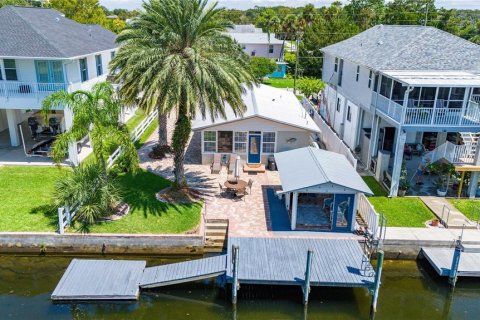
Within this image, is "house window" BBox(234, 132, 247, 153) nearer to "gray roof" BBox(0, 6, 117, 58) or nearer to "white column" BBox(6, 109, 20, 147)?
"gray roof" BBox(0, 6, 117, 58)

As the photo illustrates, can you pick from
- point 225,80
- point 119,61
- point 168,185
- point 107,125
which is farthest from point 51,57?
point 225,80

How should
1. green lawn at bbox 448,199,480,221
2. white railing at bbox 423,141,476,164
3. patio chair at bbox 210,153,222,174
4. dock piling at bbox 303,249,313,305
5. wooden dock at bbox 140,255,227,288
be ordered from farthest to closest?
patio chair at bbox 210,153,222,174, white railing at bbox 423,141,476,164, green lawn at bbox 448,199,480,221, wooden dock at bbox 140,255,227,288, dock piling at bbox 303,249,313,305

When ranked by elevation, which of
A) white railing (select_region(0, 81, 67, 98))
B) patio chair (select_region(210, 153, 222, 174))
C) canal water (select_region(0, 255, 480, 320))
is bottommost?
canal water (select_region(0, 255, 480, 320))

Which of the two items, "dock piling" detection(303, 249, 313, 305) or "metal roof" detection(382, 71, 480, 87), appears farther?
"metal roof" detection(382, 71, 480, 87)

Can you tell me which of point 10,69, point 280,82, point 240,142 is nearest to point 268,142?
point 240,142

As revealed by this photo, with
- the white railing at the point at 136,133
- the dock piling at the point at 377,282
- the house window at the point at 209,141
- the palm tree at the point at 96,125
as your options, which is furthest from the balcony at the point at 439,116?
the palm tree at the point at 96,125

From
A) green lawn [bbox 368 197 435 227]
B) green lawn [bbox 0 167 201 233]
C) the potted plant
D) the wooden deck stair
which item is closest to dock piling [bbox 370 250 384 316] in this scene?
green lawn [bbox 368 197 435 227]

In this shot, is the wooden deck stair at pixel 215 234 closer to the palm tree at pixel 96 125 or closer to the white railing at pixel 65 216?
the palm tree at pixel 96 125

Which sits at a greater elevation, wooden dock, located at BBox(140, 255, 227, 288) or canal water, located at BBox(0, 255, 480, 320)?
wooden dock, located at BBox(140, 255, 227, 288)
